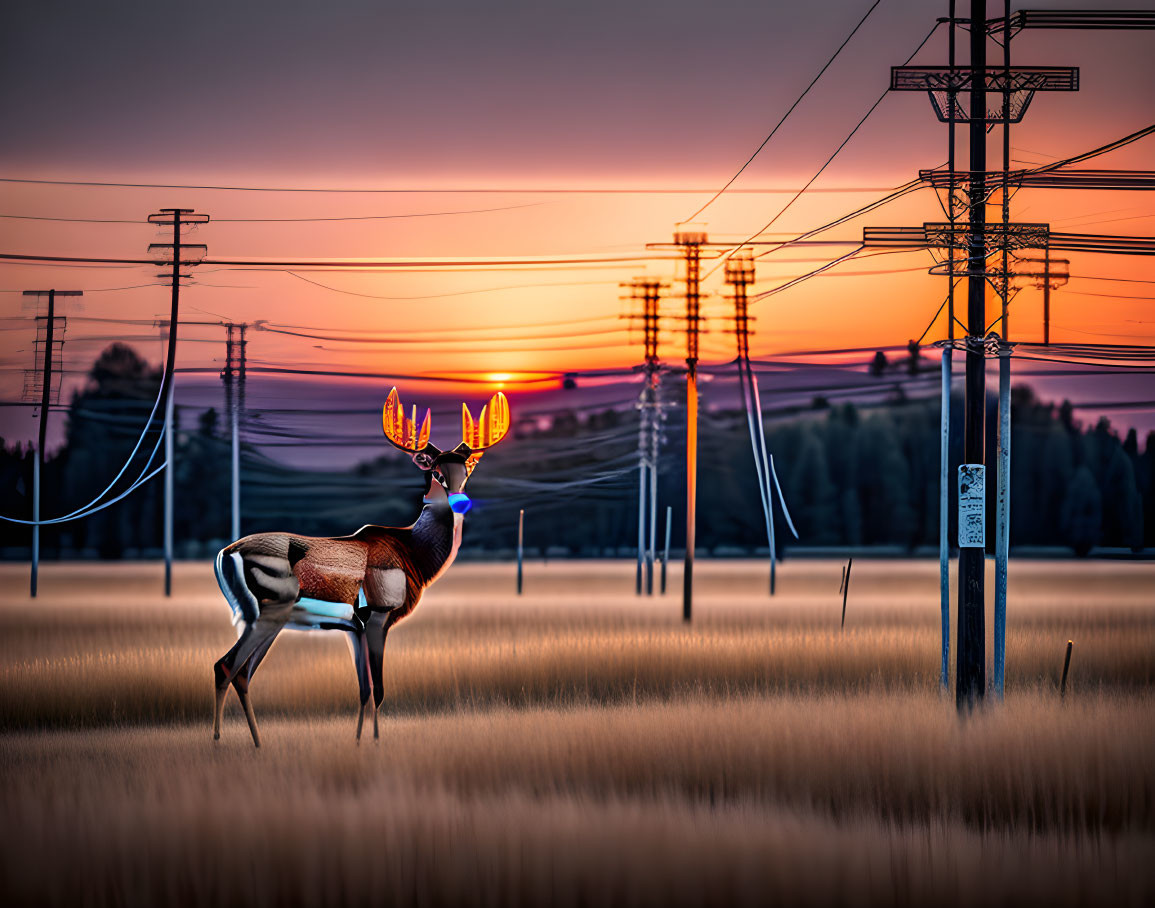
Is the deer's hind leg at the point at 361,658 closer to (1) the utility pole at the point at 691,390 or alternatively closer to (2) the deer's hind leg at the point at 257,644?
(2) the deer's hind leg at the point at 257,644

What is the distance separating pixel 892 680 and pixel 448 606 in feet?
72.9

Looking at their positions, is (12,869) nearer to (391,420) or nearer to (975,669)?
(391,420)

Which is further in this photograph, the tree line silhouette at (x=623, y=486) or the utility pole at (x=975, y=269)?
the tree line silhouette at (x=623, y=486)

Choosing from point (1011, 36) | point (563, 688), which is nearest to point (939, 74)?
point (1011, 36)

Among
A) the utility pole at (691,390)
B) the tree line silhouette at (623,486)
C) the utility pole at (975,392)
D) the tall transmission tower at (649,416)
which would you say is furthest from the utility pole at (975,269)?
the tree line silhouette at (623,486)

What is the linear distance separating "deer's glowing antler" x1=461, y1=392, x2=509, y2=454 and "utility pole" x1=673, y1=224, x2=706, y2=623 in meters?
16.4

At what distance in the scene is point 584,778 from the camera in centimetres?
1332

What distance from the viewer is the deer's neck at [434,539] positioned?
50.3 ft

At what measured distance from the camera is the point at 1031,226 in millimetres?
18812

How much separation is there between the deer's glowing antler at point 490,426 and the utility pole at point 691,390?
1642 centimetres

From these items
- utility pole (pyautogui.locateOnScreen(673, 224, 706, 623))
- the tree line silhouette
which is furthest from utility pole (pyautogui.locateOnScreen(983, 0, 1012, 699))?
the tree line silhouette

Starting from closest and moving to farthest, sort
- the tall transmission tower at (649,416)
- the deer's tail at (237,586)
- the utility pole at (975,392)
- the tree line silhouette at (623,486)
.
A: 1. the deer's tail at (237,586)
2. the utility pole at (975,392)
3. the tall transmission tower at (649,416)
4. the tree line silhouette at (623,486)

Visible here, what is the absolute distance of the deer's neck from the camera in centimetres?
1532

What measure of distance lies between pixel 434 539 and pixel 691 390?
19.3 m
